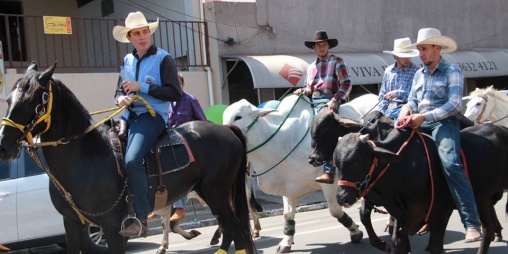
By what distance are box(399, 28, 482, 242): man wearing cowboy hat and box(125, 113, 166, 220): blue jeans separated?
2395 millimetres

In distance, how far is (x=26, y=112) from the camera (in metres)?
5.61

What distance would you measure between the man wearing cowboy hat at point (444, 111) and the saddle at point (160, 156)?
2.18 metres

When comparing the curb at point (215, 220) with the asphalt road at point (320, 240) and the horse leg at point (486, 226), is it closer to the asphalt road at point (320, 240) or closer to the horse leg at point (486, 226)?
the asphalt road at point (320, 240)

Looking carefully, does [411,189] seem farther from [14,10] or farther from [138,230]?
[14,10]

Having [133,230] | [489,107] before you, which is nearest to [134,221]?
[133,230]

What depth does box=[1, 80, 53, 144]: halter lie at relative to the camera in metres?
5.57

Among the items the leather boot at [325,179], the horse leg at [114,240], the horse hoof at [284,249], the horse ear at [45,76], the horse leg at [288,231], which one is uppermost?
the horse ear at [45,76]

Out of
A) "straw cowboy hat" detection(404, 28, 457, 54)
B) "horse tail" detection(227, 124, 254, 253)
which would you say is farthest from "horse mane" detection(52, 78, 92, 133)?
"straw cowboy hat" detection(404, 28, 457, 54)

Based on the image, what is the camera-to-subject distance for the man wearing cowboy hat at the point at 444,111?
6.03m

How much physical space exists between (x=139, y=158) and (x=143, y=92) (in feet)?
2.24

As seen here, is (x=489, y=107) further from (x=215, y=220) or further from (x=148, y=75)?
(x=148, y=75)

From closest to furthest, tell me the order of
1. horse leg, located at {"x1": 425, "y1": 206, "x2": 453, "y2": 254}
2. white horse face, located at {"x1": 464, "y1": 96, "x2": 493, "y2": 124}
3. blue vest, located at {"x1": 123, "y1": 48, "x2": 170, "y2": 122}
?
horse leg, located at {"x1": 425, "y1": 206, "x2": 453, "y2": 254}
blue vest, located at {"x1": 123, "y1": 48, "x2": 170, "y2": 122}
white horse face, located at {"x1": 464, "y1": 96, "x2": 493, "y2": 124}

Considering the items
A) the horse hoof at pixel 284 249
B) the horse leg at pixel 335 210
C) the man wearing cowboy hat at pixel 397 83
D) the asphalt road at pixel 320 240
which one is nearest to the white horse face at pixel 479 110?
the asphalt road at pixel 320 240

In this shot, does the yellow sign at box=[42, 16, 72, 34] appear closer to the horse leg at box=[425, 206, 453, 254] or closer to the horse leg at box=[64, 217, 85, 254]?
the horse leg at box=[64, 217, 85, 254]
